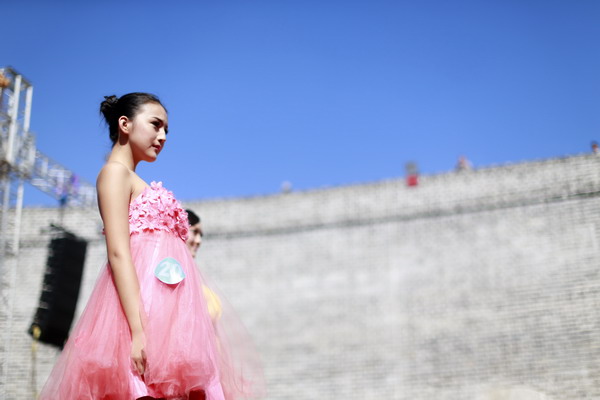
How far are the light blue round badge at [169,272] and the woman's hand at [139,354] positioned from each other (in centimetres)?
20

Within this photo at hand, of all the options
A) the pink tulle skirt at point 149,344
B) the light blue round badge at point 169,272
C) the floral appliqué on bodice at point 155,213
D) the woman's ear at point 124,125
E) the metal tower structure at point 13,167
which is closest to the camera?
the pink tulle skirt at point 149,344

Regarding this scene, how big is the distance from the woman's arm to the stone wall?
883cm

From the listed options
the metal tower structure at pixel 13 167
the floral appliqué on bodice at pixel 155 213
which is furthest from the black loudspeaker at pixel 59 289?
the floral appliqué on bodice at pixel 155 213

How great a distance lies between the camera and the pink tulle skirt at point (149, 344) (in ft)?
6.39

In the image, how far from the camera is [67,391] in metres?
1.98

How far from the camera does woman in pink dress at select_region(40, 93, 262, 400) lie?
6.40 feet

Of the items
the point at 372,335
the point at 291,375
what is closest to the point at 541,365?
the point at 372,335

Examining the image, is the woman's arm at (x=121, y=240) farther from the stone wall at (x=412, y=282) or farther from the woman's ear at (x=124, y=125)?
the stone wall at (x=412, y=282)

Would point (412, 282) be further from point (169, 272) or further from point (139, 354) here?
point (139, 354)

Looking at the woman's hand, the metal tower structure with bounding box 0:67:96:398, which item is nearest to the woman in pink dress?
the woman's hand

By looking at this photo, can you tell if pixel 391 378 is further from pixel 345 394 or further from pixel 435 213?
pixel 435 213

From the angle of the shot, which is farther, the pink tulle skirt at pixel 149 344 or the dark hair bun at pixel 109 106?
the dark hair bun at pixel 109 106

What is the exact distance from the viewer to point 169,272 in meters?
2.11

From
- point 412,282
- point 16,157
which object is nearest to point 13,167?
point 16,157
